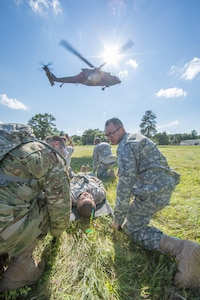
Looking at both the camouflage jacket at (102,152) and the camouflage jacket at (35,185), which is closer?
the camouflage jacket at (35,185)

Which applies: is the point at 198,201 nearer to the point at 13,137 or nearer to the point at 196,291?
the point at 196,291

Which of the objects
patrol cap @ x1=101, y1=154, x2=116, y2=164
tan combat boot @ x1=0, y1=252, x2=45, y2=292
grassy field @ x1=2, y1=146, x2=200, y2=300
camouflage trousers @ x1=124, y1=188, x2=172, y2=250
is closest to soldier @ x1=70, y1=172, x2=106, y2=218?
grassy field @ x1=2, y1=146, x2=200, y2=300

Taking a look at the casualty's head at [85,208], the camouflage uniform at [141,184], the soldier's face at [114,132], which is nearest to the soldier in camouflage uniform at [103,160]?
the casualty's head at [85,208]

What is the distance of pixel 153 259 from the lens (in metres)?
2.22

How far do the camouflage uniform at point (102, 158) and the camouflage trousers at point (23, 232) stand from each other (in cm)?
506

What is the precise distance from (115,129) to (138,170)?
2.21ft

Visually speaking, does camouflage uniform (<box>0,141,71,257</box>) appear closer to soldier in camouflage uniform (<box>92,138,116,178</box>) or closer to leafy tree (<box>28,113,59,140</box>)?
soldier in camouflage uniform (<box>92,138,116,178</box>)

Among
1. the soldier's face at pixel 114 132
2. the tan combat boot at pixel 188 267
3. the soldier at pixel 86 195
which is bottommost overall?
the tan combat boot at pixel 188 267

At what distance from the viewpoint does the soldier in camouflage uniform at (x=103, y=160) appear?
6.93 m

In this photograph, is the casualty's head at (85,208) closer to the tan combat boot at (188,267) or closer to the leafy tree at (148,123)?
the tan combat boot at (188,267)

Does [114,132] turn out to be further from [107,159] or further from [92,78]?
[92,78]

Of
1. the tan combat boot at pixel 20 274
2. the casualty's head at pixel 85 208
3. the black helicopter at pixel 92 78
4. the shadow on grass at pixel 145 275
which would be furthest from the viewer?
the black helicopter at pixel 92 78

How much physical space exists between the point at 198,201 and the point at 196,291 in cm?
263

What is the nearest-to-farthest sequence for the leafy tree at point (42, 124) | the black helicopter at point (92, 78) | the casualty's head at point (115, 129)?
the casualty's head at point (115, 129) → the black helicopter at point (92, 78) → the leafy tree at point (42, 124)
